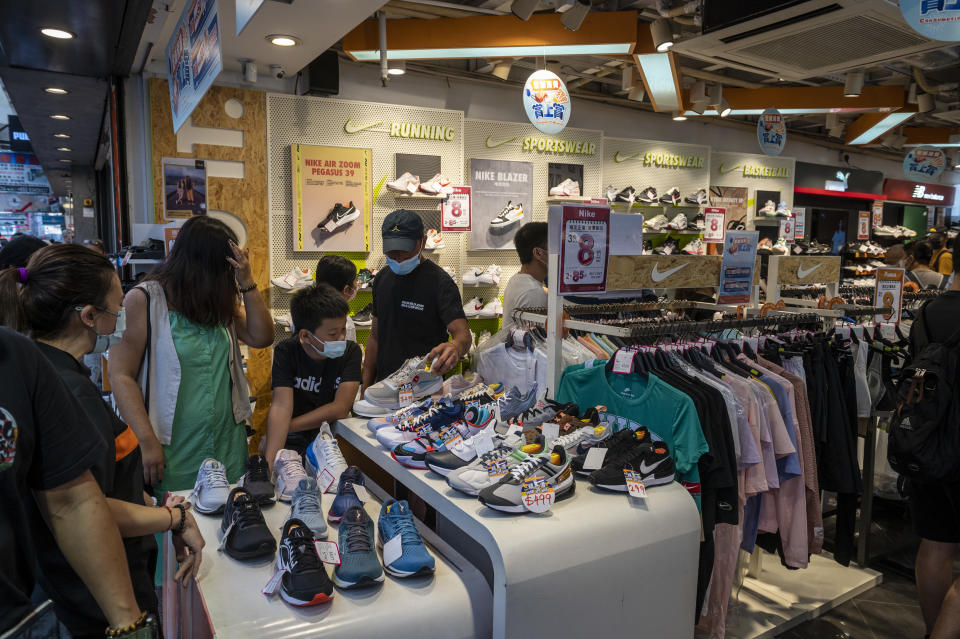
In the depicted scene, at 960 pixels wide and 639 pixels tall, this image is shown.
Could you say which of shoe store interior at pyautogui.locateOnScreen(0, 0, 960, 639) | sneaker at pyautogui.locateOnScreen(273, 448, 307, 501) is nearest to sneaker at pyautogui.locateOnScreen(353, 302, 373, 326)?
shoe store interior at pyautogui.locateOnScreen(0, 0, 960, 639)

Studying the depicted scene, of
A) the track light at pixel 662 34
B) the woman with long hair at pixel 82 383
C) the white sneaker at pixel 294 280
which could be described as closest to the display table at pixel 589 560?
the woman with long hair at pixel 82 383

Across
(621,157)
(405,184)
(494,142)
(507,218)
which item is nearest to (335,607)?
(405,184)

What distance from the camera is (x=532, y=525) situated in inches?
61.6

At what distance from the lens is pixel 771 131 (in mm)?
6242

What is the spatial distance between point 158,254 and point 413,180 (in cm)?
233

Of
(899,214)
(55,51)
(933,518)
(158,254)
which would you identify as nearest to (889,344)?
(933,518)

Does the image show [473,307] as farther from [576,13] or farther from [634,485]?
[634,485]

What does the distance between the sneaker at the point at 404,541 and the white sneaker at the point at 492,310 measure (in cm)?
448

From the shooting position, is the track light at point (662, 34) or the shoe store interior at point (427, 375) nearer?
the shoe store interior at point (427, 375)

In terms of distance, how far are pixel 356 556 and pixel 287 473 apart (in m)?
0.63

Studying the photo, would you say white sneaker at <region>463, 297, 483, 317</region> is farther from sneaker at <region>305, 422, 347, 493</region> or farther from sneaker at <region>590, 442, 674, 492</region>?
sneaker at <region>590, 442, 674, 492</region>

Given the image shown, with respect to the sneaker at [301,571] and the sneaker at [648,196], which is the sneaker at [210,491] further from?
the sneaker at [648,196]

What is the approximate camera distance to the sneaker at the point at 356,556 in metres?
1.48

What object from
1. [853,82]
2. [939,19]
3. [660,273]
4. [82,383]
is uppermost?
[853,82]
